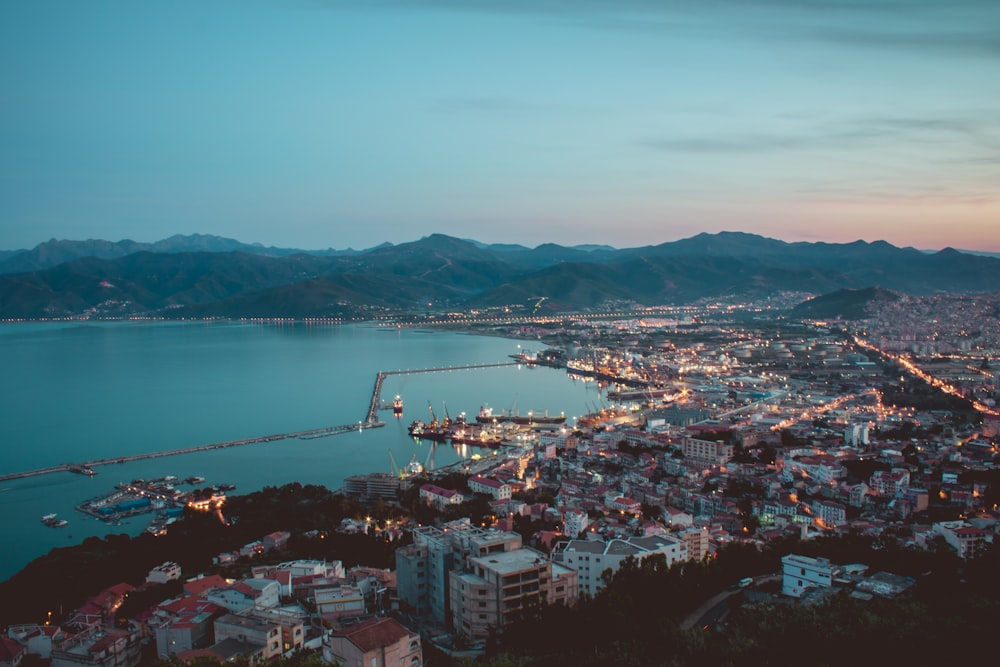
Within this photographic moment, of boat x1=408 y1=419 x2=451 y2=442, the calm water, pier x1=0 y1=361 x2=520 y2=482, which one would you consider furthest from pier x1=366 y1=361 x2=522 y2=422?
boat x1=408 y1=419 x2=451 y2=442

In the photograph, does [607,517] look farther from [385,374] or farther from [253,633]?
[385,374]

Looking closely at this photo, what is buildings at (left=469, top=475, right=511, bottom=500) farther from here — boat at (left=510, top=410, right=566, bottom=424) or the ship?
boat at (left=510, top=410, right=566, bottom=424)

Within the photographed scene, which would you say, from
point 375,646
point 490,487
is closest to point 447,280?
point 490,487

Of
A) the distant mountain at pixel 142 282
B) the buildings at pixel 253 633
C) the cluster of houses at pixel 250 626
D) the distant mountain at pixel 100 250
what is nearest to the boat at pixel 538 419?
the cluster of houses at pixel 250 626

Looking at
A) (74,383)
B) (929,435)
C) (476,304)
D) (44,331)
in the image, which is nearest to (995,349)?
(929,435)

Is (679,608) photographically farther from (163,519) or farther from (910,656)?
(163,519)
